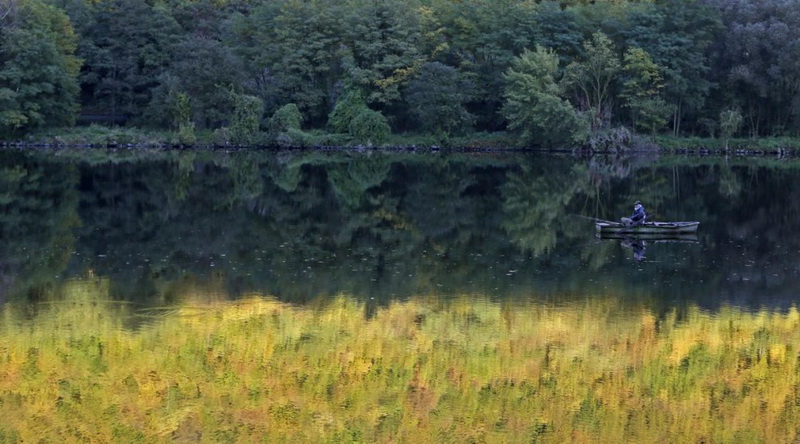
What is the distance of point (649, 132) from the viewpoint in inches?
2783

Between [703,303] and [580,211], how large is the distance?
14.2m

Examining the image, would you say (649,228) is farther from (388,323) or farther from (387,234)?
(388,323)

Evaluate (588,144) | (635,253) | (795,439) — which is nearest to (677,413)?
(795,439)

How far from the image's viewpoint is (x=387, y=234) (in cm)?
2758

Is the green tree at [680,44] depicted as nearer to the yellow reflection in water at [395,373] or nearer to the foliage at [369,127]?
the foliage at [369,127]

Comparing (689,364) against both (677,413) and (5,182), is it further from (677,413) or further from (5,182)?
(5,182)

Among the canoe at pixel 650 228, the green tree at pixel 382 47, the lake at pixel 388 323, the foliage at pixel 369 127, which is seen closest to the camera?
the lake at pixel 388 323

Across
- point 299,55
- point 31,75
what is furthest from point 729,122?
point 31,75

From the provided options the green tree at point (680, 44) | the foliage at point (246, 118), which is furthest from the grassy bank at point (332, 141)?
the green tree at point (680, 44)

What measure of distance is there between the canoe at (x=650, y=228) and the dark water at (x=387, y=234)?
0.50 metres

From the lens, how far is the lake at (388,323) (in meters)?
13.0

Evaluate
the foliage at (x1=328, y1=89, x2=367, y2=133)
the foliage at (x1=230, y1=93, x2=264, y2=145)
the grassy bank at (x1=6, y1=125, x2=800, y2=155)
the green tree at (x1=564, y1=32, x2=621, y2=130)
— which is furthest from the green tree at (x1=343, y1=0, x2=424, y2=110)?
the green tree at (x1=564, y1=32, x2=621, y2=130)

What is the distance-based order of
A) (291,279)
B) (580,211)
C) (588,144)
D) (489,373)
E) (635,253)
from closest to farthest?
(489,373)
(291,279)
(635,253)
(580,211)
(588,144)

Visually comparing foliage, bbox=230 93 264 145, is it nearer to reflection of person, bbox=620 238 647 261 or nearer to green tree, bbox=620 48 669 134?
green tree, bbox=620 48 669 134
